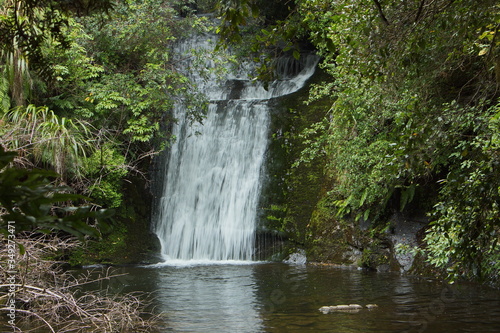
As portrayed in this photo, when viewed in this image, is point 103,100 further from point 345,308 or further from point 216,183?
point 345,308

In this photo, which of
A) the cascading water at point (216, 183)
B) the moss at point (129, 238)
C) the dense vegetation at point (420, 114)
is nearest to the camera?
the dense vegetation at point (420, 114)

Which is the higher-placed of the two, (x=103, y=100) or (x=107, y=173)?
(x=103, y=100)

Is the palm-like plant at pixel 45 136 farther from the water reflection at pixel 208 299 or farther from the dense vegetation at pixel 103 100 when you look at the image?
the water reflection at pixel 208 299

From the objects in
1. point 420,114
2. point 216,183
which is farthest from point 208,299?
point 216,183

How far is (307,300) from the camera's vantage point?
9.00 meters

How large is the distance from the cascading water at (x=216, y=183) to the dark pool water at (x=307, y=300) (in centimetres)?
289

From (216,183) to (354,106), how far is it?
277 inches

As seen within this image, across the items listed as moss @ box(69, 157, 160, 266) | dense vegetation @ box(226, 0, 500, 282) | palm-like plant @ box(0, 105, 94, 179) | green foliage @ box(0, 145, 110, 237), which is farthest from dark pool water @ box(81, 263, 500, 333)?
green foliage @ box(0, 145, 110, 237)

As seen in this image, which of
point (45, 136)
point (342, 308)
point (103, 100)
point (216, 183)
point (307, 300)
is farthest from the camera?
point (216, 183)

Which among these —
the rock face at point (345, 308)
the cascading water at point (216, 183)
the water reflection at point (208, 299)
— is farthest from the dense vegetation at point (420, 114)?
the water reflection at point (208, 299)

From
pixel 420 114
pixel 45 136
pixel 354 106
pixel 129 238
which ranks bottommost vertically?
pixel 129 238

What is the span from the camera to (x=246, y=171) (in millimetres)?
17031

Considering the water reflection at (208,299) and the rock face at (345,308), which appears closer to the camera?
the water reflection at (208,299)

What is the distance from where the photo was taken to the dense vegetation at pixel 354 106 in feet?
15.4
